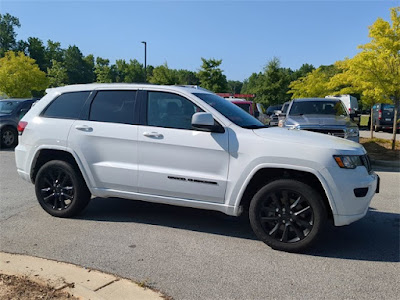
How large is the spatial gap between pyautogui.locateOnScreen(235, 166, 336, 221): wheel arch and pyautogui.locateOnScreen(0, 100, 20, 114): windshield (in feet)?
34.7

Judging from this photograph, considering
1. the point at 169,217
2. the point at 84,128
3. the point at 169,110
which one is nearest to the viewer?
the point at 169,110

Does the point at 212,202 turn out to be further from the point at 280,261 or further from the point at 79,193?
the point at 79,193

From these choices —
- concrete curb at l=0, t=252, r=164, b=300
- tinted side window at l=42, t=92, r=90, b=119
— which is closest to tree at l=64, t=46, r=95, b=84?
tinted side window at l=42, t=92, r=90, b=119

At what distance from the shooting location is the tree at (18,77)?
26.2 meters

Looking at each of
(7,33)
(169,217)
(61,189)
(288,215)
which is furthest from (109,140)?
(7,33)

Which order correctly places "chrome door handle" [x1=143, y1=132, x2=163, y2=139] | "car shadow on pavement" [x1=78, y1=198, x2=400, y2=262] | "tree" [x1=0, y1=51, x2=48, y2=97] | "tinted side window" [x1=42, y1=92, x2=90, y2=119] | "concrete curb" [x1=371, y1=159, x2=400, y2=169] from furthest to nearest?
1. "tree" [x1=0, y1=51, x2=48, y2=97]
2. "concrete curb" [x1=371, y1=159, x2=400, y2=169]
3. "tinted side window" [x1=42, y1=92, x2=90, y2=119]
4. "chrome door handle" [x1=143, y1=132, x2=163, y2=139]
5. "car shadow on pavement" [x1=78, y1=198, x2=400, y2=262]

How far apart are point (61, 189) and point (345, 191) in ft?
11.8

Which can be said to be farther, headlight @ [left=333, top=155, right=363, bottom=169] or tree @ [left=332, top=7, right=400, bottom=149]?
tree @ [left=332, top=7, right=400, bottom=149]

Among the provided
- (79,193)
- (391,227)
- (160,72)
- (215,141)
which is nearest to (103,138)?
(79,193)

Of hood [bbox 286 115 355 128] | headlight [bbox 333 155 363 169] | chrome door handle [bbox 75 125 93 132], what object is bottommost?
headlight [bbox 333 155 363 169]

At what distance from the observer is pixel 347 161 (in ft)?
12.4

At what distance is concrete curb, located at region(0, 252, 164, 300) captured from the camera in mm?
2977

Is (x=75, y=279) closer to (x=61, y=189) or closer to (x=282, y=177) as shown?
(x=61, y=189)

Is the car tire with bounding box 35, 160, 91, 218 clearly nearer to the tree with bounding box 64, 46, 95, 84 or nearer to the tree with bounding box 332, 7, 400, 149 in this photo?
the tree with bounding box 332, 7, 400, 149
